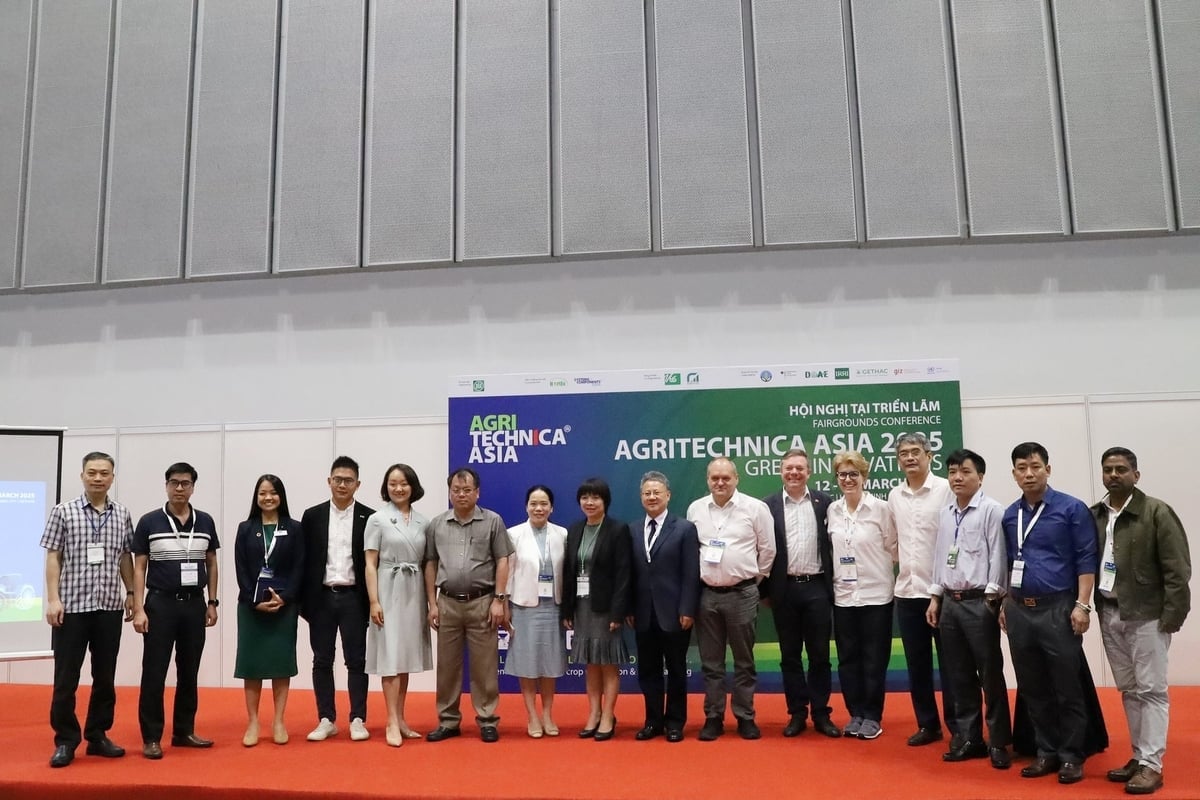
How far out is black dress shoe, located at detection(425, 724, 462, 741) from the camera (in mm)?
4621

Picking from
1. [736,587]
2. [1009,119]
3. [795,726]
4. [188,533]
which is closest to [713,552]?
[736,587]

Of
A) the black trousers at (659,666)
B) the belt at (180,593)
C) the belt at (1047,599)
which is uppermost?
the belt at (180,593)

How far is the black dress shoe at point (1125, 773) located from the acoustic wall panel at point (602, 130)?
4652mm

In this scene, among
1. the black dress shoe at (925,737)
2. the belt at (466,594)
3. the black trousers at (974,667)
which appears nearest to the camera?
the black trousers at (974,667)

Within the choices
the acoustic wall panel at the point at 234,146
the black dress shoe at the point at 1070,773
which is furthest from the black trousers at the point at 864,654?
the acoustic wall panel at the point at 234,146

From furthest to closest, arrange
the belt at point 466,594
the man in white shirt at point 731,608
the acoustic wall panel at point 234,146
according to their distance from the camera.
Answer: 1. the acoustic wall panel at point 234,146
2. the belt at point 466,594
3. the man in white shirt at point 731,608

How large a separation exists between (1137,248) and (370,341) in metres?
5.93

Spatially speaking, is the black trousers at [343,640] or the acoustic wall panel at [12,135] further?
the acoustic wall panel at [12,135]

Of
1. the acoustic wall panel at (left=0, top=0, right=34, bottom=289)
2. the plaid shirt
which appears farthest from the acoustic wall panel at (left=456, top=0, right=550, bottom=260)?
the acoustic wall panel at (left=0, top=0, right=34, bottom=289)

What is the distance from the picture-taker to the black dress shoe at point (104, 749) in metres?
4.30

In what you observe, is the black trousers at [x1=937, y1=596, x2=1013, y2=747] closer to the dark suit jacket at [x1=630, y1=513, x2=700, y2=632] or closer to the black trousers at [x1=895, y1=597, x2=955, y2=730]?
the black trousers at [x1=895, y1=597, x2=955, y2=730]

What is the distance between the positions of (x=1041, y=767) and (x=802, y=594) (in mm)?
1360

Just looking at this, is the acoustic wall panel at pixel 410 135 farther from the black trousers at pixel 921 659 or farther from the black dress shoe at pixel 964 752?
the black dress shoe at pixel 964 752

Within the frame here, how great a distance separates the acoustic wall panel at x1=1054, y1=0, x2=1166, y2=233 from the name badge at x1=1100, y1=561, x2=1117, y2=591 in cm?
397
